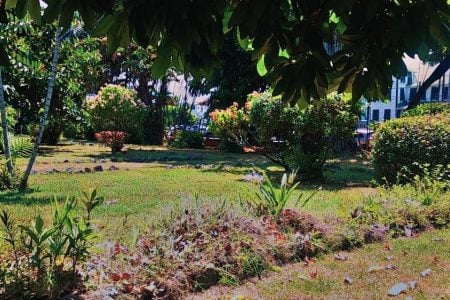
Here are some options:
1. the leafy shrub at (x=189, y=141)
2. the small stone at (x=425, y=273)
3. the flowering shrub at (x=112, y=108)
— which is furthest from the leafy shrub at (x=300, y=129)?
the leafy shrub at (x=189, y=141)

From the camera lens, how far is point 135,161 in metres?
17.0

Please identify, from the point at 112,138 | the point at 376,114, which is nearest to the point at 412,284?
the point at 112,138

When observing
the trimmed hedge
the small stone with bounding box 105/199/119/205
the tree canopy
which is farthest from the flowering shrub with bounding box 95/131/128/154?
the tree canopy

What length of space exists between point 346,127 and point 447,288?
303 inches

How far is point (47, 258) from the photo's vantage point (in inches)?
159

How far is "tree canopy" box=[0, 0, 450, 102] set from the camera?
5.61 feet

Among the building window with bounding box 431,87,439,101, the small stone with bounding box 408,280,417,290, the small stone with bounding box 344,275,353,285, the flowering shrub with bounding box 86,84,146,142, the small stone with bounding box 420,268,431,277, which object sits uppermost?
the building window with bounding box 431,87,439,101

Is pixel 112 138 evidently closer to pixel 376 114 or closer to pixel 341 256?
pixel 341 256

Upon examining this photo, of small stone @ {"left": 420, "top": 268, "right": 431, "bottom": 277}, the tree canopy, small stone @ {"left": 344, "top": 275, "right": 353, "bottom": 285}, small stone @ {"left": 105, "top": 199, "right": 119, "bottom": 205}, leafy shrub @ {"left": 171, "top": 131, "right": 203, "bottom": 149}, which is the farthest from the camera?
leafy shrub @ {"left": 171, "top": 131, "right": 203, "bottom": 149}

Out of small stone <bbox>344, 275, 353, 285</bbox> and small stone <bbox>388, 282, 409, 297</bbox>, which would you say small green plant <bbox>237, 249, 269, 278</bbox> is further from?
small stone <bbox>388, 282, 409, 297</bbox>

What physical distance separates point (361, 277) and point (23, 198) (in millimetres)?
5656

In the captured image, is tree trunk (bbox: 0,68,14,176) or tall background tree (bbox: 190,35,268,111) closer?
tree trunk (bbox: 0,68,14,176)

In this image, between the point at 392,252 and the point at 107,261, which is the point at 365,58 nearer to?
the point at 107,261

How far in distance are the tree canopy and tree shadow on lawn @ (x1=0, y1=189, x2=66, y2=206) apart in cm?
648
